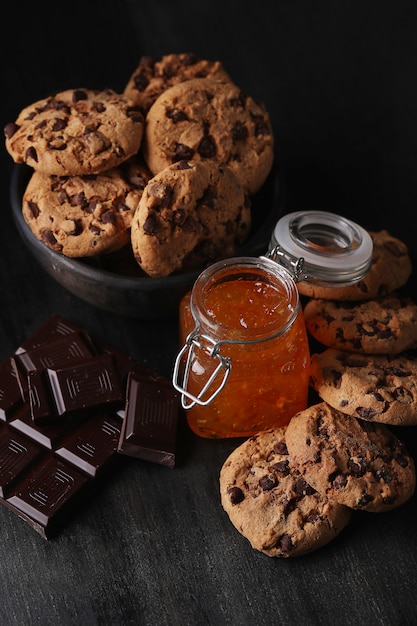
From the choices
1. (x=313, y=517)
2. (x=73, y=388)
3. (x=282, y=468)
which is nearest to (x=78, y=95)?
(x=73, y=388)

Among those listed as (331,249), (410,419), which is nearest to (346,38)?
(331,249)

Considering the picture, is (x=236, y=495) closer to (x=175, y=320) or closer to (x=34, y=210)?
(x=175, y=320)

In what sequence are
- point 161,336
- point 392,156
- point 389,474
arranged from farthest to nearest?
point 392,156 → point 161,336 → point 389,474

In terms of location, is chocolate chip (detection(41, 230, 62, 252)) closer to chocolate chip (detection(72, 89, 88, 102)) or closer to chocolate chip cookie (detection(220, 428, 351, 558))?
chocolate chip (detection(72, 89, 88, 102))

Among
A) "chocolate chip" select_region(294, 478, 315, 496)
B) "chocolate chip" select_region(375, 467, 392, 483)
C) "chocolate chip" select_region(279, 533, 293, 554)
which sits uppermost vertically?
"chocolate chip" select_region(294, 478, 315, 496)

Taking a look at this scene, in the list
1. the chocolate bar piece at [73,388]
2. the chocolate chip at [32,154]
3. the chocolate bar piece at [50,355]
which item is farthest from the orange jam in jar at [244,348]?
the chocolate chip at [32,154]

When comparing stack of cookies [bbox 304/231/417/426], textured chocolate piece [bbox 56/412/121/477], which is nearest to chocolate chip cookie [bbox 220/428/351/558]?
stack of cookies [bbox 304/231/417/426]

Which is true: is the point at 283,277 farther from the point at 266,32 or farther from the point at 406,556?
the point at 266,32
